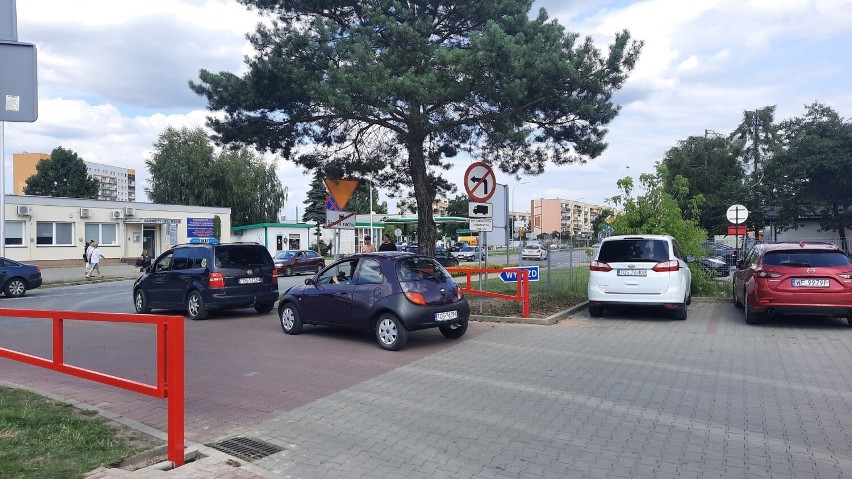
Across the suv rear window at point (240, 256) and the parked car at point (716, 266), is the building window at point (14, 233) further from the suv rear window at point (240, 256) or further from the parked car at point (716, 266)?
the parked car at point (716, 266)

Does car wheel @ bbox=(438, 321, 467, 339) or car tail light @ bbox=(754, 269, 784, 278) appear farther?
car tail light @ bbox=(754, 269, 784, 278)

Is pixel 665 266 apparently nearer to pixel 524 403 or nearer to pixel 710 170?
pixel 524 403

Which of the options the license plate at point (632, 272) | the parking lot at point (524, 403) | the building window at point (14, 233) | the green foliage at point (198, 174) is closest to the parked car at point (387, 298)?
the parking lot at point (524, 403)

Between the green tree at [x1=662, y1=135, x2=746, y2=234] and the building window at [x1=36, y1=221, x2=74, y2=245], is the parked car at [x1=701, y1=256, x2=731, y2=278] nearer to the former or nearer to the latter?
the green tree at [x1=662, y1=135, x2=746, y2=234]

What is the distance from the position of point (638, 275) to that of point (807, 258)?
2948mm

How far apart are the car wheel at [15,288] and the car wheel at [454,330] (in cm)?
1801

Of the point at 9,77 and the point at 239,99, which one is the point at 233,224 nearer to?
the point at 239,99

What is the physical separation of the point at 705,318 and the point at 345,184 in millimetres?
8480

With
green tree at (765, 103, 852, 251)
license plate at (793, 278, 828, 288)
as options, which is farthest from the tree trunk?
green tree at (765, 103, 852, 251)

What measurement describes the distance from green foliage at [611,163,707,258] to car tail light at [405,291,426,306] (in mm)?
9325

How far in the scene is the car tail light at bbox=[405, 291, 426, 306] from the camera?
947cm

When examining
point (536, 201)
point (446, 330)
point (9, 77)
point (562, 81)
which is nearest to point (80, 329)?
point (9, 77)

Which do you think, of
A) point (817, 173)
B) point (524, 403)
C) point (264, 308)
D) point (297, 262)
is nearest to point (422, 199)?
point (264, 308)

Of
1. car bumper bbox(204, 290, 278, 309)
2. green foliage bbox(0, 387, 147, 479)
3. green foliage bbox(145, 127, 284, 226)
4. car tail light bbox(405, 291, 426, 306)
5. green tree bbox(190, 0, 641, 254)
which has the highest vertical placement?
green foliage bbox(145, 127, 284, 226)
